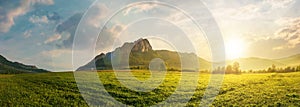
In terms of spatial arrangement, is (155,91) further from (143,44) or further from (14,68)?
(14,68)

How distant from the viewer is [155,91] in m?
31.5

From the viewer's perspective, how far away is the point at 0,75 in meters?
38.5

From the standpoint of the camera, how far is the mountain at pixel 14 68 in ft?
125

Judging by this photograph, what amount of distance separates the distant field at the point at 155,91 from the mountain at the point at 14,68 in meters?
1.90

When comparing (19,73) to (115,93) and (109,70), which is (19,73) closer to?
(109,70)

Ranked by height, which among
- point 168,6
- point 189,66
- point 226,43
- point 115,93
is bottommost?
point 115,93

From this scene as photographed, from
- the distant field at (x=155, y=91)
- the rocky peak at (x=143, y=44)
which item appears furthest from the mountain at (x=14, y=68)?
the rocky peak at (x=143, y=44)

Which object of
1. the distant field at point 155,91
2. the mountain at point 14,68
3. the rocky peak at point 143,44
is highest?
the rocky peak at point 143,44

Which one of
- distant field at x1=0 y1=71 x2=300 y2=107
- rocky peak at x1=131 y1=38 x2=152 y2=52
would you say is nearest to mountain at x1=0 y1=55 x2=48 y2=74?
distant field at x1=0 y1=71 x2=300 y2=107

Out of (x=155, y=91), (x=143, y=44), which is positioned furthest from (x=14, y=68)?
(x=155, y=91)

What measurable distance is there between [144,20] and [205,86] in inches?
295

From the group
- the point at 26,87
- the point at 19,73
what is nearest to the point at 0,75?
the point at 19,73

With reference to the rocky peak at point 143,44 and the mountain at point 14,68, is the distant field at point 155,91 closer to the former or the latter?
the mountain at point 14,68

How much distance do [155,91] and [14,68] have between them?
1750 centimetres
